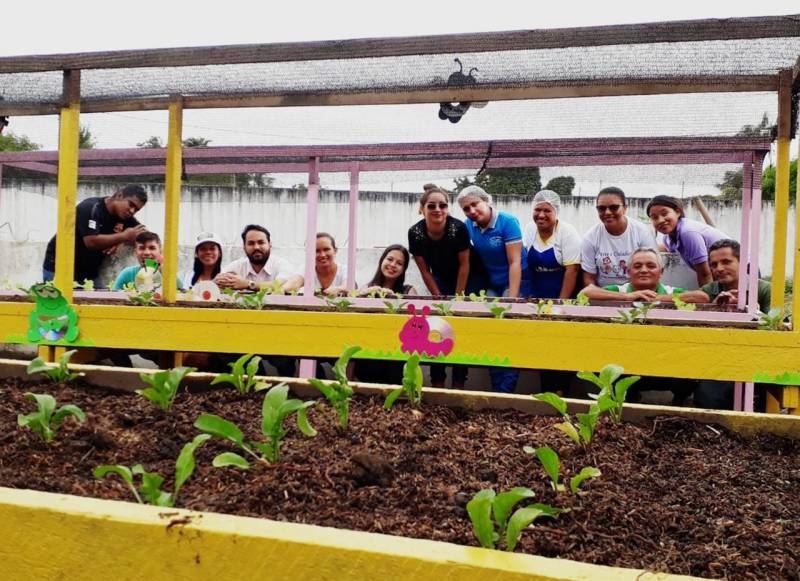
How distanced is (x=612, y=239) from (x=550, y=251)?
0.41 m

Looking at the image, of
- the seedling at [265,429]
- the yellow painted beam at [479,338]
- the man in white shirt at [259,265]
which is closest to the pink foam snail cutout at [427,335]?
the yellow painted beam at [479,338]

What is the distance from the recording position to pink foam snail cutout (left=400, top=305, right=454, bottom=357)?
9.34 ft

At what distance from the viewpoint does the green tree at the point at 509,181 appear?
418cm

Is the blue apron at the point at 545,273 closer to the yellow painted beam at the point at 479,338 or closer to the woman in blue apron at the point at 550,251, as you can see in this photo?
the woman in blue apron at the point at 550,251

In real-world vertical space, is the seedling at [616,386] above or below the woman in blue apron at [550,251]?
below

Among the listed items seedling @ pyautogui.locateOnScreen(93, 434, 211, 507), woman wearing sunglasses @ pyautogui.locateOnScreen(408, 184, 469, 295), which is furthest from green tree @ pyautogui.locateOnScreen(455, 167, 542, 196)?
seedling @ pyautogui.locateOnScreen(93, 434, 211, 507)

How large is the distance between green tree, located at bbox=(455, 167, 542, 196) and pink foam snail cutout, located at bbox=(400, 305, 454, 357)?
1.65 metres

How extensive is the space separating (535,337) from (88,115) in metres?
2.77

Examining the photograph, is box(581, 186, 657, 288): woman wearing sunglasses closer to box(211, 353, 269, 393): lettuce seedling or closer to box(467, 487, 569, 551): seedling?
box(211, 353, 269, 393): lettuce seedling

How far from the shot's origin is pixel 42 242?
5855 millimetres

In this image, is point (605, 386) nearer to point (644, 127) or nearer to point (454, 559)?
point (454, 559)

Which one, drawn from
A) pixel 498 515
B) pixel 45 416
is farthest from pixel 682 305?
pixel 45 416

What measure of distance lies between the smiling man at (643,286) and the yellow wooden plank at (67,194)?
277 cm

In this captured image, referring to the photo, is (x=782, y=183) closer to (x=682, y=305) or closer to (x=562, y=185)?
(x=682, y=305)
